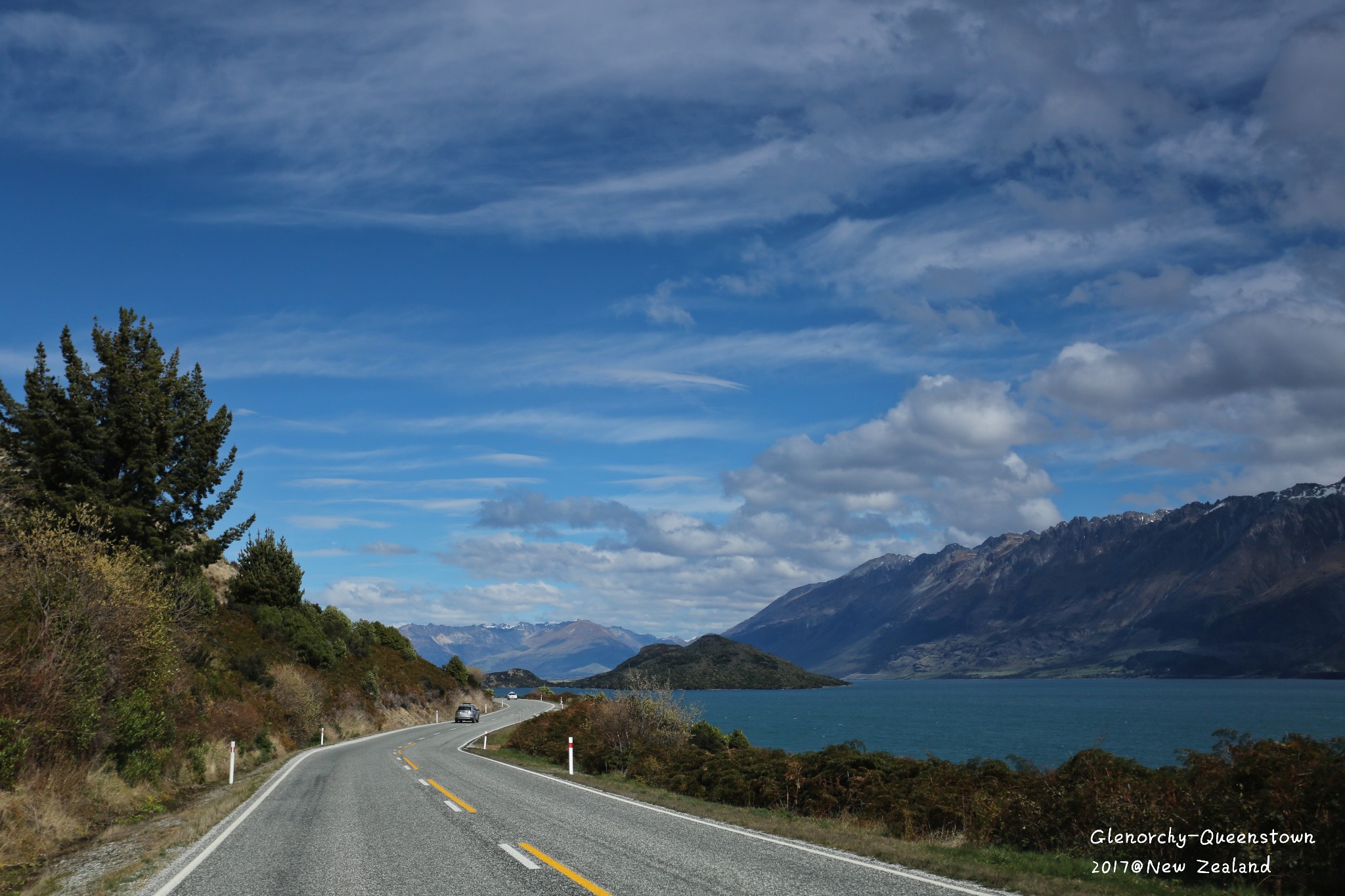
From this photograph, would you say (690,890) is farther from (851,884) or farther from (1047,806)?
(1047,806)

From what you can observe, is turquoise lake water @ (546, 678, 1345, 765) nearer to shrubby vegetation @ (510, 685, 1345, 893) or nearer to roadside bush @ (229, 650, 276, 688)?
shrubby vegetation @ (510, 685, 1345, 893)

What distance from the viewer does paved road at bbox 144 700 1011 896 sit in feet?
30.5

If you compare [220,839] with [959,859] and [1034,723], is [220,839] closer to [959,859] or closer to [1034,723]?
[959,859]

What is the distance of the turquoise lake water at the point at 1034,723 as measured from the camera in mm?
71562

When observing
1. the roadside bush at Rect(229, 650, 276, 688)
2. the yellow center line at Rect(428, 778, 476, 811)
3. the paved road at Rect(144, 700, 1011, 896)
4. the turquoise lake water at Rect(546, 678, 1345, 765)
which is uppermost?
the roadside bush at Rect(229, 650, 276, 688)

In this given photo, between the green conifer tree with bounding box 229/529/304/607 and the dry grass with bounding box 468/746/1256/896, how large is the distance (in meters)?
51.1

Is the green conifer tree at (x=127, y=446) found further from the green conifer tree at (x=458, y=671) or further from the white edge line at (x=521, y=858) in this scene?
the green conifer tree at (x=458, y=671)

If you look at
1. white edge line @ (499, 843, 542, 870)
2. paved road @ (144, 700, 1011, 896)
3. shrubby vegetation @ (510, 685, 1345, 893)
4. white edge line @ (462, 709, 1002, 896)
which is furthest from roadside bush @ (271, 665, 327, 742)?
white edge line @ (499, 843, 542, 870)

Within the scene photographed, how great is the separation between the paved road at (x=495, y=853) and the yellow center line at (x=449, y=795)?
105mm

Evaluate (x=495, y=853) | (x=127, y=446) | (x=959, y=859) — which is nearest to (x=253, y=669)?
(x=127, y=446)

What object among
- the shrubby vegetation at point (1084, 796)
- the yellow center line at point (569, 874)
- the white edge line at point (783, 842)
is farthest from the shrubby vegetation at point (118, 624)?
the shrubby vegetation at point (1084, 796)

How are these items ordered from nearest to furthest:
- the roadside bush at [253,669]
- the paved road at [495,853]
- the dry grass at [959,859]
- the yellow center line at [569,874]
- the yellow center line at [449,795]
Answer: the yellow center line at [569,874], the paved road at [495,853], the dry grass at [959,859], the yellow center line at [449,795], the roadside bush at [253,669]

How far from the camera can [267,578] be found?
61.3 metres

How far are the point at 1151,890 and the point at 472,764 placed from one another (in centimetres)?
2327
